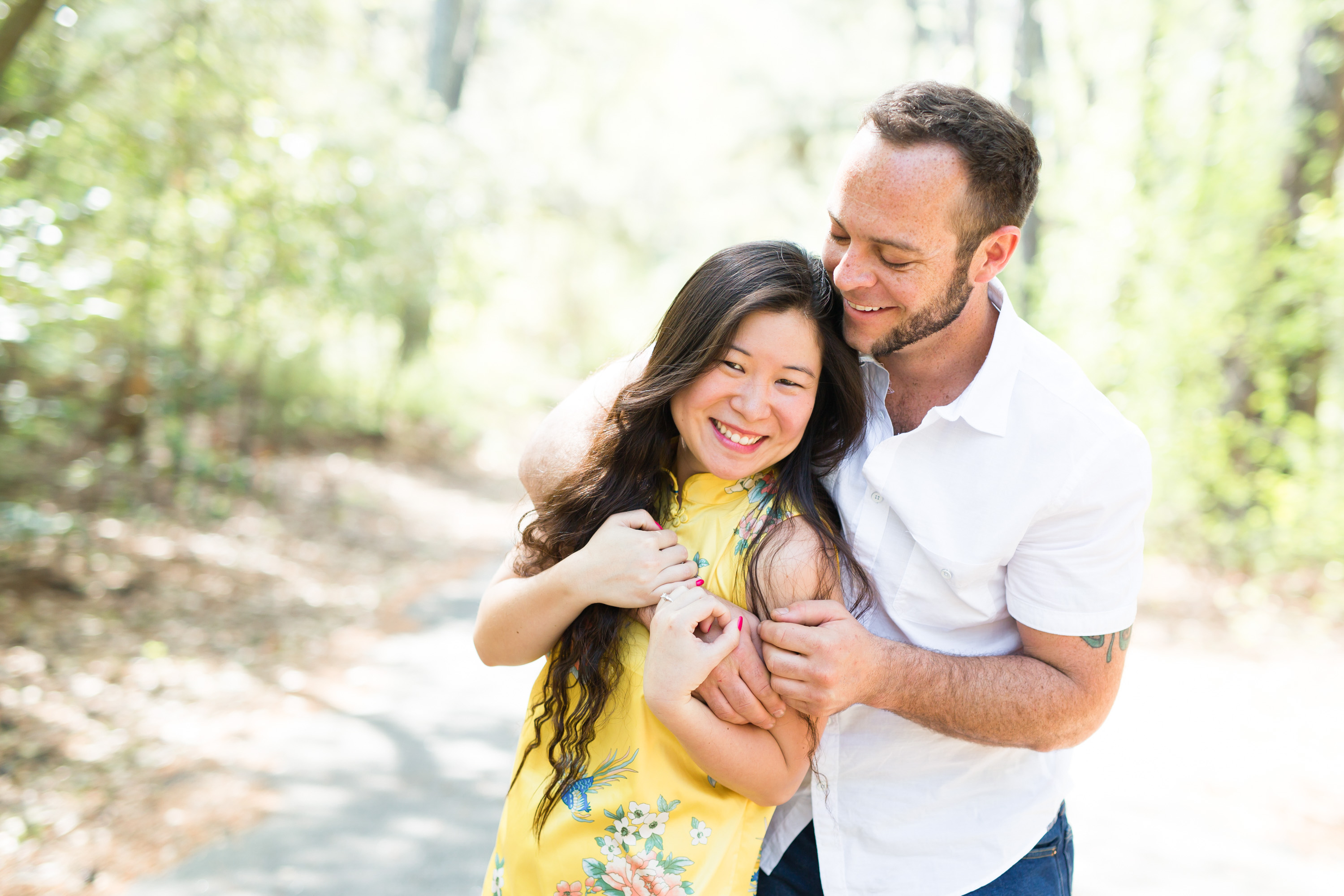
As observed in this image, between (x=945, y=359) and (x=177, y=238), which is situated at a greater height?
(x=945, y=359)

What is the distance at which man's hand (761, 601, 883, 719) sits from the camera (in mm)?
1652

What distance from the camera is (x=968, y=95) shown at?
192 cm

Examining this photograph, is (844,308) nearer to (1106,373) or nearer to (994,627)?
(994,627)

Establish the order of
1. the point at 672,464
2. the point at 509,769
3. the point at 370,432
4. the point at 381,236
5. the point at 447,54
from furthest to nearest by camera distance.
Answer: the point at 447,54 → the point at 370,432 → the point at 381,236 → the point at 509,769 → the point at 672,464

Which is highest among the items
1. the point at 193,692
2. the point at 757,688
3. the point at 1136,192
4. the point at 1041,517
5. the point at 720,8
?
the point at 720,8

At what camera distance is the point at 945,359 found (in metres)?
2.05

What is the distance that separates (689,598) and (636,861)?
0.49 m

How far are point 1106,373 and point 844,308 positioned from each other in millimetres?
7081

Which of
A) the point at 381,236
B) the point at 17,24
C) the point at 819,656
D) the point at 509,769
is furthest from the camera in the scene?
the point at 381,236

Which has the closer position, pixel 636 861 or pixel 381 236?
pixel 636 861

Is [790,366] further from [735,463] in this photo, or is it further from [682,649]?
[682,649]

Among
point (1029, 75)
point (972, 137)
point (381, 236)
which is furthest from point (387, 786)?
point (1029, 75)

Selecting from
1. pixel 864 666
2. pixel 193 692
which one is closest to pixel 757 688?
pixel 864 666

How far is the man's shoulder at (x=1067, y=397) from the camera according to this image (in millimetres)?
1795
